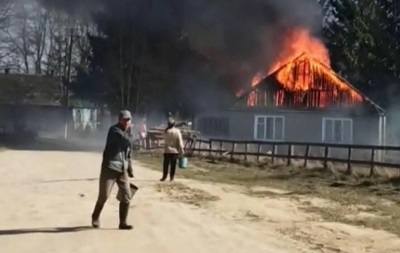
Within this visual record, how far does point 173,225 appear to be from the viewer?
11.4 metres

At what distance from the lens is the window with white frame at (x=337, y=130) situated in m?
36.3

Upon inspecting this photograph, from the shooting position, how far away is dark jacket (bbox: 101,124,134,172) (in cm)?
1105

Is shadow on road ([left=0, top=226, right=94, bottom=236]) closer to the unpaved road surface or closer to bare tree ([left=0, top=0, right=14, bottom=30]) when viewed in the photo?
the unpaved road surface

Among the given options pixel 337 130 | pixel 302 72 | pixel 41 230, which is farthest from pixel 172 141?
pixel 302 72

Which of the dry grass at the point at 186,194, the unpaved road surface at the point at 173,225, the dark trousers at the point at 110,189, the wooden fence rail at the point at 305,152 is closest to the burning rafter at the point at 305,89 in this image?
the wooden fence rail at the point at 305,152

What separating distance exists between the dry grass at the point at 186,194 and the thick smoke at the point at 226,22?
19810 mm

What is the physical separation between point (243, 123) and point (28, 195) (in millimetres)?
23173

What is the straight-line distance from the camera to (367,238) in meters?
10.7

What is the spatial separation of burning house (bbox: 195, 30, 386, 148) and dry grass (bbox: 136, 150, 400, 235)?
9.53 metres

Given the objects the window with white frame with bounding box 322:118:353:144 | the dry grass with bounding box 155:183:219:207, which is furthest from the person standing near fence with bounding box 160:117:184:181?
the window with white frame with bounding box 322:118:353:144

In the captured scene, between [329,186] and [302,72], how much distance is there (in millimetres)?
18999

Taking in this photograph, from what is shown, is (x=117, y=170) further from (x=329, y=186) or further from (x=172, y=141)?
(x=329, y=186)

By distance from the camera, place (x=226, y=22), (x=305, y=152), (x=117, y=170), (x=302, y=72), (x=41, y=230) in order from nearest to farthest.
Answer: (x=41, y=230), (x=117, y=170), (x=305, y=152), (x=302, y=72), (x=226, y=22)

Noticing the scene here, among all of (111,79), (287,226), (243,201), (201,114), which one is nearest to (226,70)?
(201,114)
